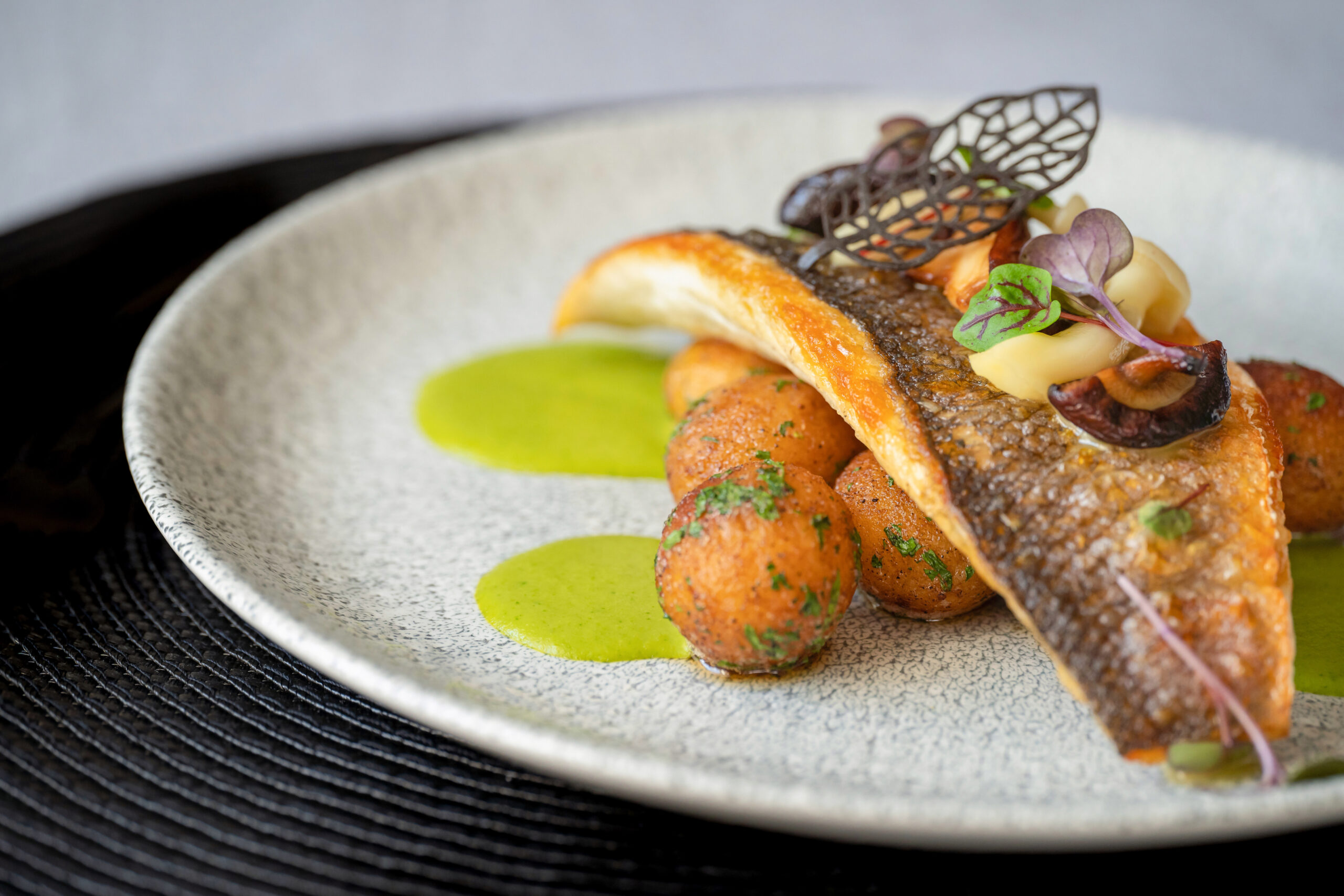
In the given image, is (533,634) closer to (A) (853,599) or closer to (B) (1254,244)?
(A) (853,599)

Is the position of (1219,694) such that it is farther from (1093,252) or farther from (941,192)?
(941,192)

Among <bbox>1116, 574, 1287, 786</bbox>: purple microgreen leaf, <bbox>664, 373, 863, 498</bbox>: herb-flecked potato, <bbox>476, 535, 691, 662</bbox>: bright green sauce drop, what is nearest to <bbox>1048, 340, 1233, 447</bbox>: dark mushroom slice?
<bbox>1116, 574, 1287, 786</bbox>: purple microgreen leaf

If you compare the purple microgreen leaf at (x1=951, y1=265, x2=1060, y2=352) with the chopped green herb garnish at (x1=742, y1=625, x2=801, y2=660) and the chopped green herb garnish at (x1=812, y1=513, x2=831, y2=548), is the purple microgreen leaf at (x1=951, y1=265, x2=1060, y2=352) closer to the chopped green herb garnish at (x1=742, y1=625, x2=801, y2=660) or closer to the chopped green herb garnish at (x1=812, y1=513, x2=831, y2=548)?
the chopped green herb garnish at (x1=812, y1=513, x2=831, y2=548)

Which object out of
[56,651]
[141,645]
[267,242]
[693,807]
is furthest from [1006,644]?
[267,242]

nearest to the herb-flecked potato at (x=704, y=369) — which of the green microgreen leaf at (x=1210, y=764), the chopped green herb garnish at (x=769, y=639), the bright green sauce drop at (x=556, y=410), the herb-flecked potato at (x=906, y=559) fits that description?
the bright green sauce drop at (x=556, y=410)

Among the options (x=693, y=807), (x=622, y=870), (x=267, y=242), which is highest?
(x=267, y=242)

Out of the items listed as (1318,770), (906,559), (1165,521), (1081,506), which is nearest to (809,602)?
(906,559)
